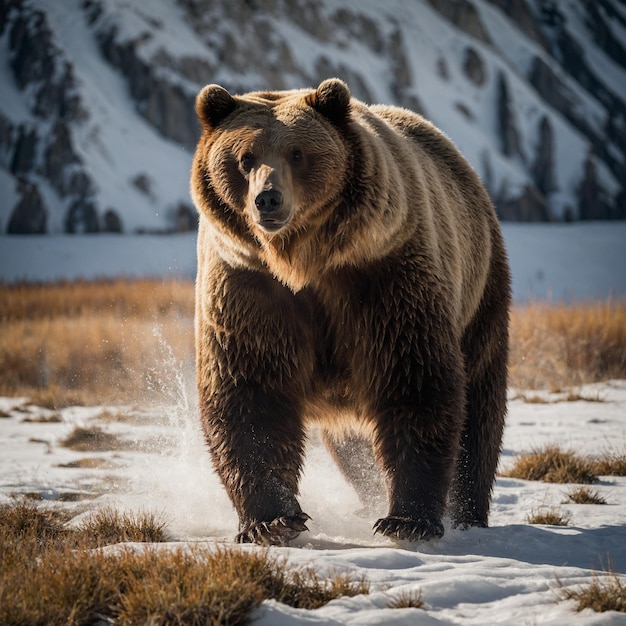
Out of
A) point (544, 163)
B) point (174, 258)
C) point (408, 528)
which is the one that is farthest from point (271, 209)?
point (544, 163)

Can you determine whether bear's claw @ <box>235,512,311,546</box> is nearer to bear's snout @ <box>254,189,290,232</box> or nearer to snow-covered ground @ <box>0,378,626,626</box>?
snow-covered ground @ <box>0,378,626,626</box>

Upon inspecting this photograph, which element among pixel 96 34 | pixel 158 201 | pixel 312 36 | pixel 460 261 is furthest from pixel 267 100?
pixel 312 36

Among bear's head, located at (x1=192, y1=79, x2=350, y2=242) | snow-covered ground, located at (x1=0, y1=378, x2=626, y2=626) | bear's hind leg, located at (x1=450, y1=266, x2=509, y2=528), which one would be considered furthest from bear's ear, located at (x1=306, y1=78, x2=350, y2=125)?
snow-covered ground, located at (x1=0, y1=378, x2=626, y2=626)

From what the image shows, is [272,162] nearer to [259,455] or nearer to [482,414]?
[259,455]

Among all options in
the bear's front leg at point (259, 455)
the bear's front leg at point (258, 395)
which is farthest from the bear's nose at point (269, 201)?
the bear's front leg at point (259, 455)

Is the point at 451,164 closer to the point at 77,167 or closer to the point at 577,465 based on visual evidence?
the point at 577,465

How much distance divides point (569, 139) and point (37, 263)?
44385 millimetres

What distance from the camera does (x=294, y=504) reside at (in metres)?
4.37

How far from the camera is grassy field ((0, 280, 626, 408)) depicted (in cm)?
1075

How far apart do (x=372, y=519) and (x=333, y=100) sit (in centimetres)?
250

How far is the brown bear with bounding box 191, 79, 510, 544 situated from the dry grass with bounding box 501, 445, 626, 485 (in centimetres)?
173

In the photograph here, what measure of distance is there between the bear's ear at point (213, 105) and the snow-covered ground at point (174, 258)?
790 inches

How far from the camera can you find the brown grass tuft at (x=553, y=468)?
5.89 meters

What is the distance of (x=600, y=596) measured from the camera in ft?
9.59
